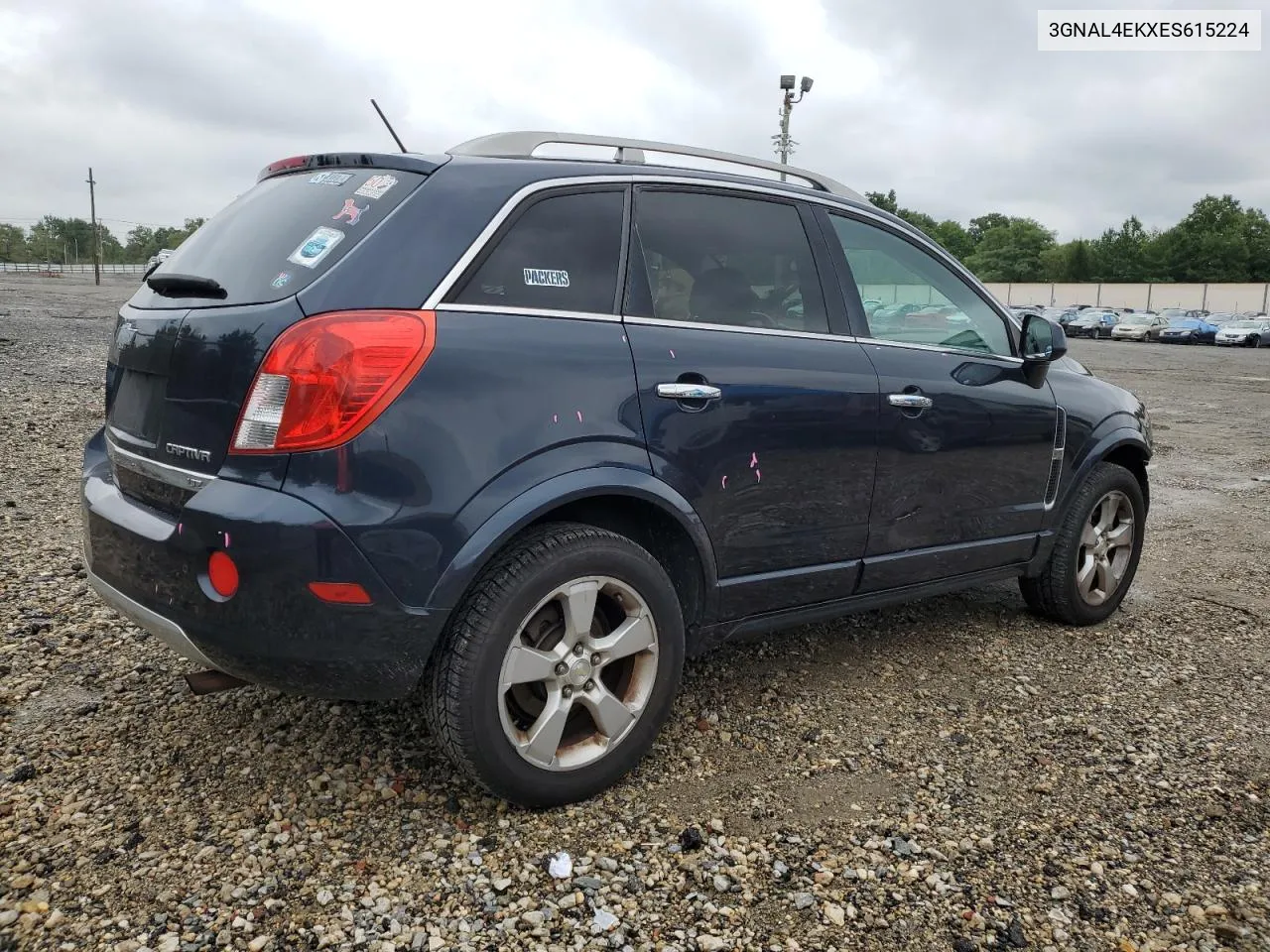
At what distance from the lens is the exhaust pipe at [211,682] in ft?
9.15

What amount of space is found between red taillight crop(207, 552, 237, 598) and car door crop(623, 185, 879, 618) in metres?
1.13

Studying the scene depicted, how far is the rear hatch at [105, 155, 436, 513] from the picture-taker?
8.10 ft

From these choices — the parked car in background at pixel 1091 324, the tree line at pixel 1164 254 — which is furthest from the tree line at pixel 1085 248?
the parked car in background at pixel 1091 324

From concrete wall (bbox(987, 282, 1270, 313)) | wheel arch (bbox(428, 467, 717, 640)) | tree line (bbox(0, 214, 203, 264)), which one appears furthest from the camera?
tree line (bbox(0, 214, 203, 264))

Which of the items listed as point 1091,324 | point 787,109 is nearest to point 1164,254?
point 1091,324

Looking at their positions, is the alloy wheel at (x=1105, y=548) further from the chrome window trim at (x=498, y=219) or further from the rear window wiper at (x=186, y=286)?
the rear window wiper at (x=186, y=286)

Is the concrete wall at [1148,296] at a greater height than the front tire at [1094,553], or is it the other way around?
the concrete wall at [1148,296]

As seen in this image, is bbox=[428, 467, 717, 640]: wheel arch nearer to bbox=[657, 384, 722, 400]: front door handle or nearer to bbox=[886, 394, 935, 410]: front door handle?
bbox=[657, 384, 722, 400]: front door handle

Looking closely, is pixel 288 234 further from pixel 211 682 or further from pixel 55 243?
pixel 55 243

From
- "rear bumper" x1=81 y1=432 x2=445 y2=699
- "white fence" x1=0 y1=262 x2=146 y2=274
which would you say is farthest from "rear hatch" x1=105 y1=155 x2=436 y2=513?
"white fence" x1=0 y1=262 x2=146 y2=274

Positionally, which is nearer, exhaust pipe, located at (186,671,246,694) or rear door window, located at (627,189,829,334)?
exhaust pipe, located at (186,671,246,694)

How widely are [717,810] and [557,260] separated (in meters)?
1.62

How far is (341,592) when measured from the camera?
2.35m

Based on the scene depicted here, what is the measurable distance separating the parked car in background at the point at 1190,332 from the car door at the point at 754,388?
142 feet
